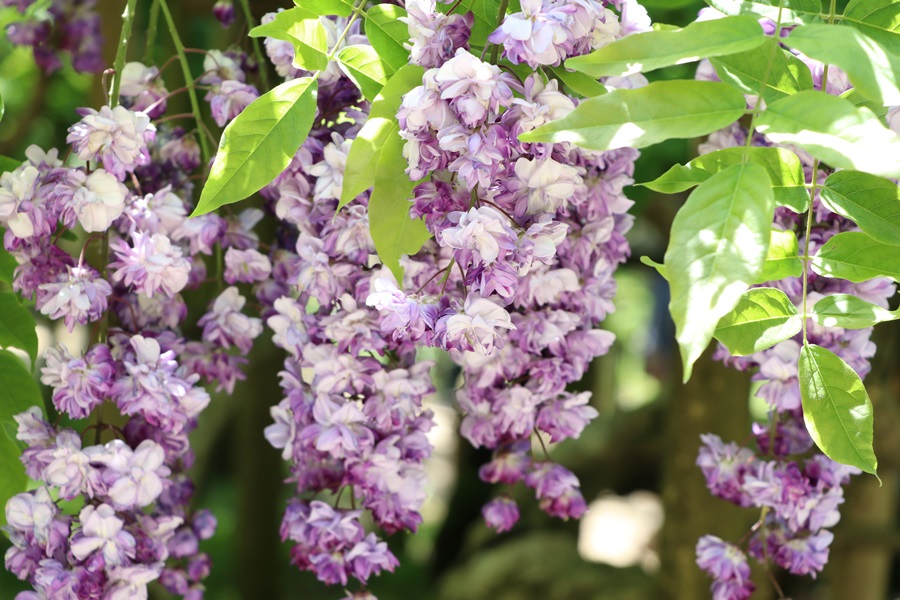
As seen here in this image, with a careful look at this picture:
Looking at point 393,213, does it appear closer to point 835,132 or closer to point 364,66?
point 364,66

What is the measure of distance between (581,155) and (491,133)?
0.14m

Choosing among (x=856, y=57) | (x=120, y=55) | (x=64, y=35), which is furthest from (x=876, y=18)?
(x=64, y=35)

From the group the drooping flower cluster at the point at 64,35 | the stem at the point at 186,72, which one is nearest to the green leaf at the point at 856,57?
the stem at the point at 186,72

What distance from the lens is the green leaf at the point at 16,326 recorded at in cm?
83

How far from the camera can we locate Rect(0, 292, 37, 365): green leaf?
0.83m

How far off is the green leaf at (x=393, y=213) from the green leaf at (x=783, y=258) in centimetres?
22

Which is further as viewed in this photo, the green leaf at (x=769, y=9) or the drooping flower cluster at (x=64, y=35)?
the drooping flower cluster at (x=64, y=35)

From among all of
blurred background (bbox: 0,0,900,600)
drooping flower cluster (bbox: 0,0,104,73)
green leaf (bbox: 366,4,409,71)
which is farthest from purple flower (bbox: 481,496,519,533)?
drooping flower cluster (bbox: 0,0,104,73)

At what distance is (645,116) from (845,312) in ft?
0.77

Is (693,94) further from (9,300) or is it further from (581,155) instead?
(9,300)

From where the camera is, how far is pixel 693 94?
22.4 inches

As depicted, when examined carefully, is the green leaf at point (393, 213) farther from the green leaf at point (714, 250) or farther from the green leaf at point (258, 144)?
the green leaf at point (714, 250)

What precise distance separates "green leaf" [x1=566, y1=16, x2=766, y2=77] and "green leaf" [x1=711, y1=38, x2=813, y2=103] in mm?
70

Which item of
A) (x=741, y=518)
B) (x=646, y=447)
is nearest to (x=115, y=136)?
(x=741, y=518)
